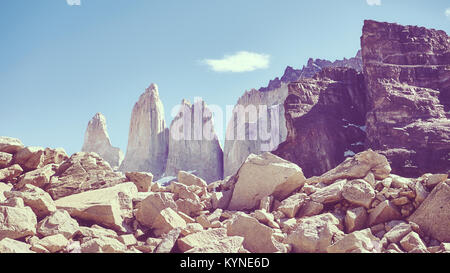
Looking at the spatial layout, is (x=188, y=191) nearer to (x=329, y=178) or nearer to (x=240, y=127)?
(x=329, y=178)

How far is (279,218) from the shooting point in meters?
6.77

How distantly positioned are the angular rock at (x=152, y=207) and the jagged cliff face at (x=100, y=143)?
282 feet

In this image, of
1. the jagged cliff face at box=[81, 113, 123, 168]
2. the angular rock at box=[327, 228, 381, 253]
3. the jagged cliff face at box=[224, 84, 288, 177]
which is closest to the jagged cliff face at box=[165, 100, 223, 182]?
the jagged cliff face at box=[224, 84, 288, 177]

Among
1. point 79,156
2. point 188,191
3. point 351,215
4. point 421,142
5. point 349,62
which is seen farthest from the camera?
point 349,62

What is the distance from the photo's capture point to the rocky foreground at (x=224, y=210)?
4945mm

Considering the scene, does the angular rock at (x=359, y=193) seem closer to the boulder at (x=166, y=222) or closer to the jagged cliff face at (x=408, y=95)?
the boulder at (x=166, y=222)

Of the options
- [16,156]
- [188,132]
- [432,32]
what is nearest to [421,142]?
[432,32]

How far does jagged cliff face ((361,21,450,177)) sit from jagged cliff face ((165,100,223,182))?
4252 centimetres

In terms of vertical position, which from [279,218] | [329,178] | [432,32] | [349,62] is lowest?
[279,218]

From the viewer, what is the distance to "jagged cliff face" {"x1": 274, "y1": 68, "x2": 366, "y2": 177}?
4950 centimetres

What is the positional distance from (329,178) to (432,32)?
193ft

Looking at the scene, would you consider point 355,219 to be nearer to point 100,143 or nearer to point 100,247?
point 100,247

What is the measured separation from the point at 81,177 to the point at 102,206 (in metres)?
2.68

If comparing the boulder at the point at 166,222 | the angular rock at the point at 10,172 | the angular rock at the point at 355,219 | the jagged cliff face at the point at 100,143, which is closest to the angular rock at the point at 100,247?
the boulder at the point at 166,222
